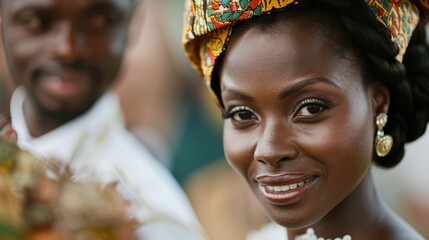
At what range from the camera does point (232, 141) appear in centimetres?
226

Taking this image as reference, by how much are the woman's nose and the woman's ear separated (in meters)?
0.25

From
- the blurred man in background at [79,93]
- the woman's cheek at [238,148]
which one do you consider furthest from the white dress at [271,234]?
the woman's cheek at [238,148]

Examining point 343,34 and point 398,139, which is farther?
point 398,139

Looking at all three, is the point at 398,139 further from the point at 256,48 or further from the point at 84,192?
the point at 84,192

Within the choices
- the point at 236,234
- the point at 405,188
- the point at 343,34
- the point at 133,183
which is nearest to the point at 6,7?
the point at 133,183

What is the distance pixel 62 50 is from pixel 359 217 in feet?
4.46

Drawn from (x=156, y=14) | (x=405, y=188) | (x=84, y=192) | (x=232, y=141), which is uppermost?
(x=84, y=192)

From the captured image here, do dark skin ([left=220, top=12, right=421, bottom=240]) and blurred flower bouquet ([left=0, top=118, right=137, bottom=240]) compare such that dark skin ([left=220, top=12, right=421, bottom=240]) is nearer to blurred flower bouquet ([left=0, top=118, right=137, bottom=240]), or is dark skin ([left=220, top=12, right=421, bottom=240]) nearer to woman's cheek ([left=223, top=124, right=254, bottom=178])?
woman's cheek ([left=223, top=124, right=254, bottom=178])

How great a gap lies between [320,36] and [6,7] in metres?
1.49

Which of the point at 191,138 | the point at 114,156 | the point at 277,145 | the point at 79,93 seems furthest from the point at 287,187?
the point at 191,138

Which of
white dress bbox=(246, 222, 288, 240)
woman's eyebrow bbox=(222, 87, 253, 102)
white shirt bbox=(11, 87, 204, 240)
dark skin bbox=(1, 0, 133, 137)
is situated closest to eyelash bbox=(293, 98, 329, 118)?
woman's eyebrow bbox=(222, 87, 253, 102)

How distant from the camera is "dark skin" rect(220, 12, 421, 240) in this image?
2.09m

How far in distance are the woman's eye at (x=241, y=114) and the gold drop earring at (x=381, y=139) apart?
0.31 m

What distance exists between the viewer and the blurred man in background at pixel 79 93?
313 cm
